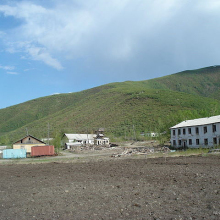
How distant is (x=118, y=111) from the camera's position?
103125 millimetres

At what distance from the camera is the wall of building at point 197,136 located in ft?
119

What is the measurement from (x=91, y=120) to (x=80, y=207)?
92.3 m

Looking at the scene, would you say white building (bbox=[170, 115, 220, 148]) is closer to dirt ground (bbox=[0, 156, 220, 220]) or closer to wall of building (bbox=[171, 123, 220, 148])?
wall of building (bbox=[171, 123, 220, 148])

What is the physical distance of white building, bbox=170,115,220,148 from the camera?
119ft

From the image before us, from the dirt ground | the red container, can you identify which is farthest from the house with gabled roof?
the dirt ground

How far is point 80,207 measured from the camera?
7133 millimetres

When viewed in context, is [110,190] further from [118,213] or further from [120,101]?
[120,101]

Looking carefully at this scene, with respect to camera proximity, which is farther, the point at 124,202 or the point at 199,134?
the point at 199,134

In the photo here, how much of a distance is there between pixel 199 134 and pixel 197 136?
0.57 meters

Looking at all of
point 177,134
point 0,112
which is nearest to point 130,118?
point 177,134

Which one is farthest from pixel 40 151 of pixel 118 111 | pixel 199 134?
pixel 118 111

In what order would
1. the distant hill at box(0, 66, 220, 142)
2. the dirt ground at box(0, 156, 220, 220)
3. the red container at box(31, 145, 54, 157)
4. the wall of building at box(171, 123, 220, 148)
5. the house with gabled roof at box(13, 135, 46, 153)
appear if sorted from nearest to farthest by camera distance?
the dirt ground at box(0, 156, 220, 220)
the wall of building at box(171, 123, 220, 148)
the red container at box(31, 145, 54, 157)
the house with gabled roof at box(13, 135, 46, 153)
the distant hill at box(0, 66, 220, 142)

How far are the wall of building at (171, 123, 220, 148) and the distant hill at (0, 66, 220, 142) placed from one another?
10.7m

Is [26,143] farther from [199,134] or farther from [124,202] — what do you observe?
[124,202]
